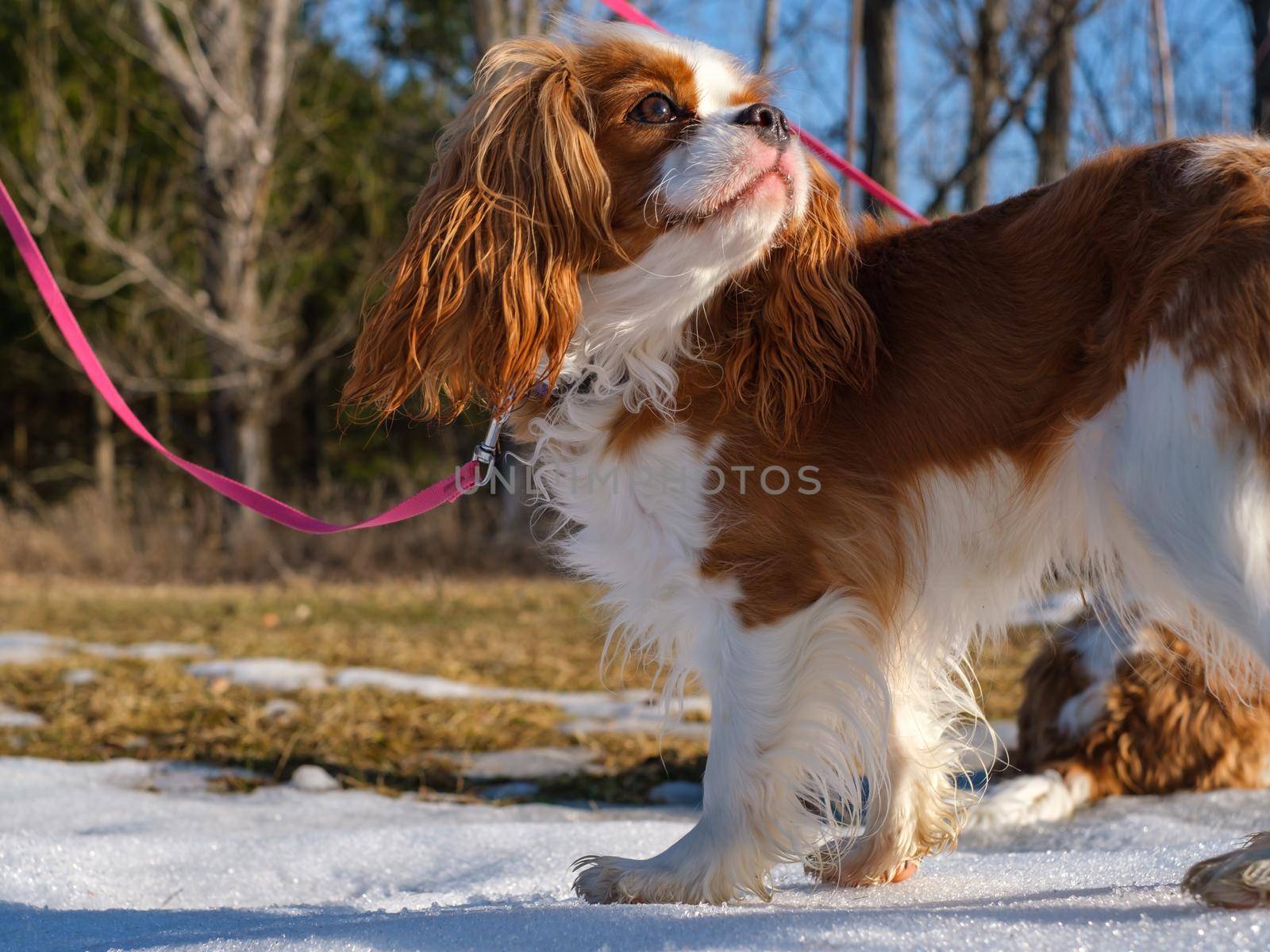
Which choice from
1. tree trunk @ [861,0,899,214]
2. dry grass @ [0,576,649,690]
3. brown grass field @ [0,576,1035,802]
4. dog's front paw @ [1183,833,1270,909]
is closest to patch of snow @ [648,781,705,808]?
brown grass field @ [0,576,1035,802]

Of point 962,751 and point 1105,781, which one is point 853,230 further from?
point 1105,781

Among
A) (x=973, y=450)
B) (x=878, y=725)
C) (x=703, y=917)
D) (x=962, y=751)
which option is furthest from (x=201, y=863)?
(x=973, y=450)

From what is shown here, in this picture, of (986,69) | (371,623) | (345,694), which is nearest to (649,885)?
(345,694)

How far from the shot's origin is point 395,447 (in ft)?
54.9

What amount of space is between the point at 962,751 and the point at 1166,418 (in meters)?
1.07

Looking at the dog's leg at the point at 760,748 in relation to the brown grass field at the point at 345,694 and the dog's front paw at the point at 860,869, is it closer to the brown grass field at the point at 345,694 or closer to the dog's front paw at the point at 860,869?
the dog's front paw at the point at 860,869

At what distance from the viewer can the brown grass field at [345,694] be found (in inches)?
151

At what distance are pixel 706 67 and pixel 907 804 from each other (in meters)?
1.53

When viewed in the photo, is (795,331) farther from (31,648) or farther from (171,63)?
(171,63)

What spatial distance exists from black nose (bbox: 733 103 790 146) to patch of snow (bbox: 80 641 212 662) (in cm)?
425

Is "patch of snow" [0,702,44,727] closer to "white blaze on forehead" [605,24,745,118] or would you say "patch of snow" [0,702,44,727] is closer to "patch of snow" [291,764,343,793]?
"patch of snow" [291,764,343,793]

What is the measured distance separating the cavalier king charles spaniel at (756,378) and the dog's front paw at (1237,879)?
36 cm

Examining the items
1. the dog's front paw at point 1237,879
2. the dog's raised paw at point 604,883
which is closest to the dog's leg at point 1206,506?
the dog's front paw at point 1237,879

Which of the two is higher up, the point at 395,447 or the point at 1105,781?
the point at 395,447
